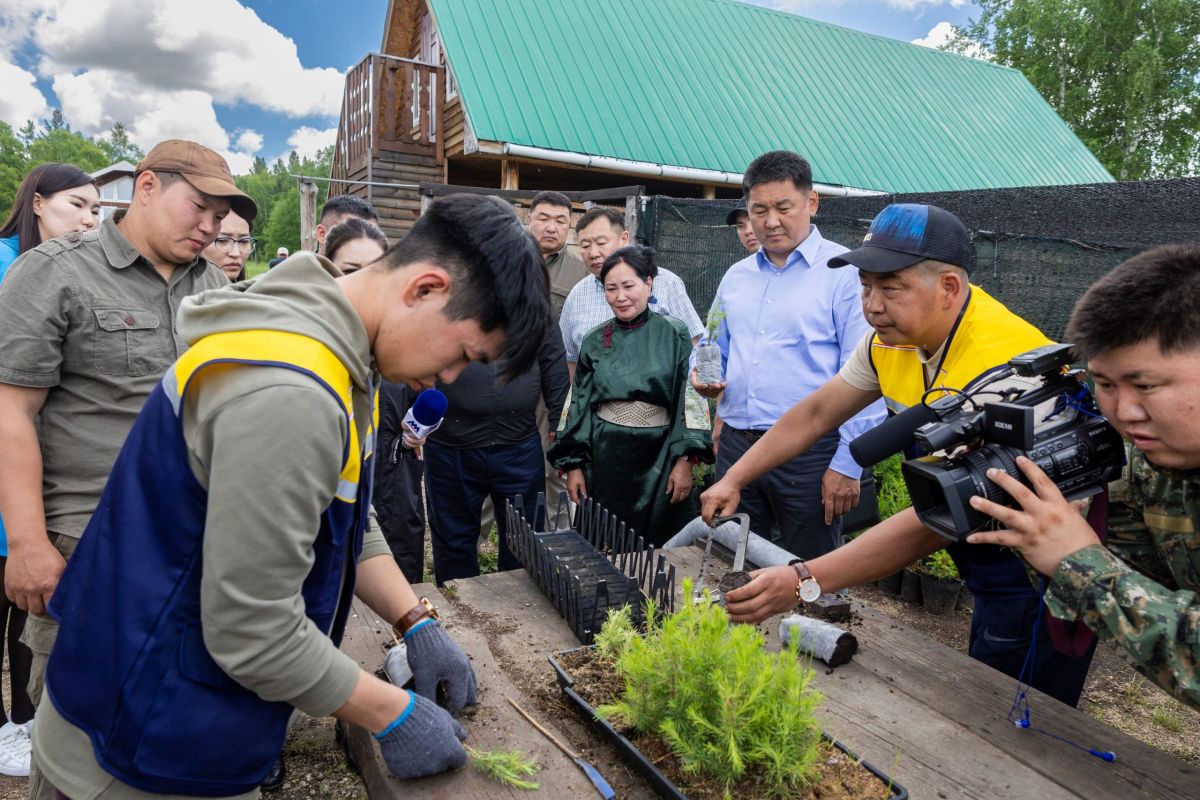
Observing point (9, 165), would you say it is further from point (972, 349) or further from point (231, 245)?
point (972, 349)

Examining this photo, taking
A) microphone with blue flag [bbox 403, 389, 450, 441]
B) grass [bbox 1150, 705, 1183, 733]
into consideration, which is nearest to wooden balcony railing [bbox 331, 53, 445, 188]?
microphone with blue flag [bbox 403, 389, 450, 441]

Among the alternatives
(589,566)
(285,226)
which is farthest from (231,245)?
(285,226)

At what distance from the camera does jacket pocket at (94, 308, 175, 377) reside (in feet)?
6.97

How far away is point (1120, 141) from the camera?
20.5m

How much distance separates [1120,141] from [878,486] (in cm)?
2109

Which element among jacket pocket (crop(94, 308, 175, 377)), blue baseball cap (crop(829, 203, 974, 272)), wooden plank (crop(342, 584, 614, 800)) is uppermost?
blue baseball cap (crop(829, 203, 974, 272))

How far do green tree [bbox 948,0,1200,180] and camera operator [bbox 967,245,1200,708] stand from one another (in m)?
→ 22.5

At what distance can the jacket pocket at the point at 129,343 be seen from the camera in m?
2.12

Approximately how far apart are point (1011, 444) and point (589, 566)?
1159 mm

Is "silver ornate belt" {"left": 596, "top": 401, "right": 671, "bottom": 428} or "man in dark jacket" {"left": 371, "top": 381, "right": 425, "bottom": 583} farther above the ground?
"silver ornate belt" {"left": 596, "top": 401, "right": 671, "bottom": 428}

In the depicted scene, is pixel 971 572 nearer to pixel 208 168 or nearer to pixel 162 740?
pixel 162 740

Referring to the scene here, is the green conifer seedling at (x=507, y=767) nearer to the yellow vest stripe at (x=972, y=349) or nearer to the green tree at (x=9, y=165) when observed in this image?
the yellow vest stripe at (x=972, y=349)

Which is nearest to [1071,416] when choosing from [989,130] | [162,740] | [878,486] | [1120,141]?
[162,740]

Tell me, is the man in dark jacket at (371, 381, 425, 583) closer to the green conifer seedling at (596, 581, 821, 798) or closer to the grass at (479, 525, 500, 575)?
the grass at (479, 525, 500, 575)
